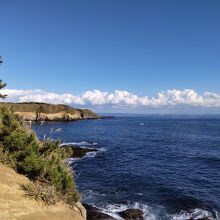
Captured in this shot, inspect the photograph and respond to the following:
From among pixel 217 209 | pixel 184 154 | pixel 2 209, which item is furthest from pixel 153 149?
pixel 2 209

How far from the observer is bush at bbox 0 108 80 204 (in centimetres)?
1633

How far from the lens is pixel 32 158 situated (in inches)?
642

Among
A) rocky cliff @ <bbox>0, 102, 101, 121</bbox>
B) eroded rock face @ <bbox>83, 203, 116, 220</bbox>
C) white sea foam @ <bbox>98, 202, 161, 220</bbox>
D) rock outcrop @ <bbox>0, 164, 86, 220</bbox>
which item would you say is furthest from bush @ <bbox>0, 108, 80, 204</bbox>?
rocky cliff @ <bbox>0, 102, 101, 121</bbox>

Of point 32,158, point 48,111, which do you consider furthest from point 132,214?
point 48,111

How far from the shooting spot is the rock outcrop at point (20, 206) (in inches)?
510

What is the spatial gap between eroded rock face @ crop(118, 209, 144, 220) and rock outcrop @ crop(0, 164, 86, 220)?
575 inches

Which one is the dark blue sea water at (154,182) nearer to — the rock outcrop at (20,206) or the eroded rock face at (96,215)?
the eroded rock face at (96,215)

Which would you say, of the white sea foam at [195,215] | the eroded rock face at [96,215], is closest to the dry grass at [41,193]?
the eroded rock face at [96,215]

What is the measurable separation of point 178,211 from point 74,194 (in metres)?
18.0

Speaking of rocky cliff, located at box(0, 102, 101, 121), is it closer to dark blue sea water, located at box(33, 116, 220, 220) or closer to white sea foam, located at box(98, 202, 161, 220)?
dark blue sea water, located at box(33, 116, 220, 220)

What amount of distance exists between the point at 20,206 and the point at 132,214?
18.6 meters

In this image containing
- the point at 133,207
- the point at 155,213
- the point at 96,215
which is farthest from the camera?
the point at 133,207

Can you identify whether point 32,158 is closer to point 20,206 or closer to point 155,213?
point 20,206

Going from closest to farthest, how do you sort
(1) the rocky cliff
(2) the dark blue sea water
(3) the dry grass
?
(3) the dry grass → (2) the dark blue sea water → (1) the rocky cliff
